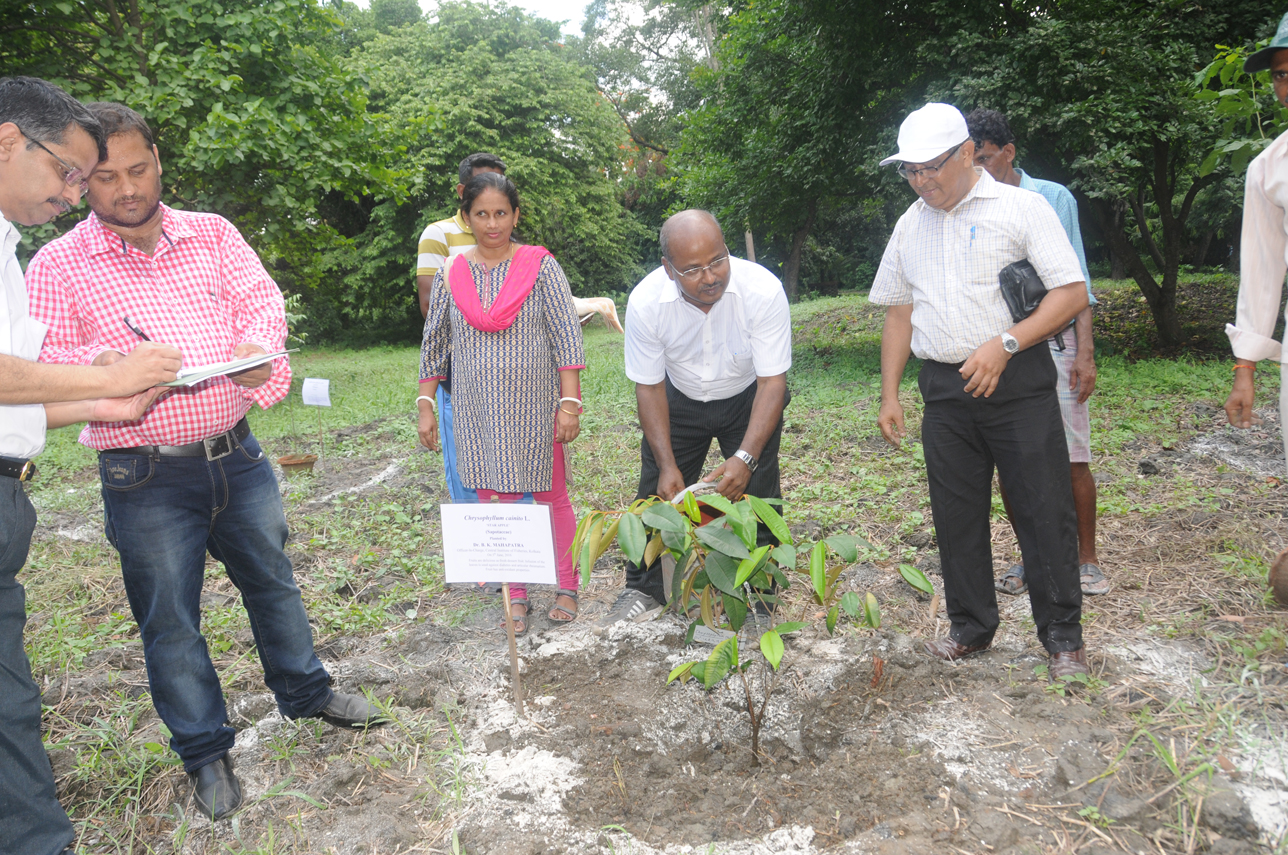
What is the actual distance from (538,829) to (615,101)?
30.8 meters

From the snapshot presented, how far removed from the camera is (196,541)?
2266 mm

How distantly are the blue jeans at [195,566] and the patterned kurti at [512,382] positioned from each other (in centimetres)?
97

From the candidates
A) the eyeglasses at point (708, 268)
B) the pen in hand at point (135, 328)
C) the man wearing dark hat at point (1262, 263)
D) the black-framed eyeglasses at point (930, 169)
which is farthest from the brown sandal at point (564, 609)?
the man wearing dark hat at point (1262, 263)

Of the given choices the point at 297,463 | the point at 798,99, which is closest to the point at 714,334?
the point at 297,463

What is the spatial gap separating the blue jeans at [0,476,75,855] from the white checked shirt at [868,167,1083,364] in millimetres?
2588

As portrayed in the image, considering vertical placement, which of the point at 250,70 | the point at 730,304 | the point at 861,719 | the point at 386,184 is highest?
the point at 250,70

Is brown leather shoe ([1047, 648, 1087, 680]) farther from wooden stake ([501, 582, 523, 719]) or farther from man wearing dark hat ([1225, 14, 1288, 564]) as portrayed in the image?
wooden stake ([501, 582, 523, 719])

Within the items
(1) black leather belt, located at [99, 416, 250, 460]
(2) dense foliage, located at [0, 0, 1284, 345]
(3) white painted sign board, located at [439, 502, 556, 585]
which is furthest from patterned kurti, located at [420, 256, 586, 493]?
(2) dense foliage, located at [0, 0, 1284, 345]

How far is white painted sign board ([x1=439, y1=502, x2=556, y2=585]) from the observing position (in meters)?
2.62

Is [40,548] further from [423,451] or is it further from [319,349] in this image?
[319,349]

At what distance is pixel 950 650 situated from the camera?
2.78 metres

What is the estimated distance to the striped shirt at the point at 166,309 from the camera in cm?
211

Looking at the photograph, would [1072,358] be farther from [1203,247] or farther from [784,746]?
[1203,247]

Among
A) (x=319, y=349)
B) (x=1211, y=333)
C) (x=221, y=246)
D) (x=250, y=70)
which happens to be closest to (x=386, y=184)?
(x=250, y=70)
